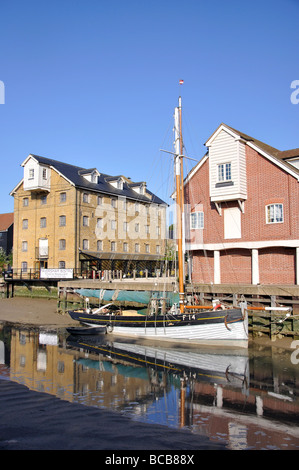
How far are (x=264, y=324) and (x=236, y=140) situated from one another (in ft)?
42.6

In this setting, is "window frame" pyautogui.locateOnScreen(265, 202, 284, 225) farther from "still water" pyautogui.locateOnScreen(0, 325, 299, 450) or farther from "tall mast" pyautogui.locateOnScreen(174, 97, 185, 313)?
"still water" pyautogui.locateOnScreen(0, 325, 299, 450)

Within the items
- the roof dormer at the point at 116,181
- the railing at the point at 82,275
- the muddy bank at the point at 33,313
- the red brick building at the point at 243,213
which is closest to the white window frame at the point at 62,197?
the railing at the point at 82,275

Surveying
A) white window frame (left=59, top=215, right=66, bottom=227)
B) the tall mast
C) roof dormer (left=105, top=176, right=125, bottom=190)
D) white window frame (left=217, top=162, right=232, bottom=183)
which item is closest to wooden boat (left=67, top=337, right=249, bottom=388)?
the tall mast

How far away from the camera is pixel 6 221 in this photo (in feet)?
225

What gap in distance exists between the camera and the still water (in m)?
11.3

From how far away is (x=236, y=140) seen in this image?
28.5 meters

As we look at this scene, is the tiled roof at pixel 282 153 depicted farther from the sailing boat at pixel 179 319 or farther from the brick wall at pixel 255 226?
the sailing boat at pixel 179 319

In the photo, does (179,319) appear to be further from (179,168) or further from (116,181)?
(116,181)

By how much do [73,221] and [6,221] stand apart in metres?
28.6

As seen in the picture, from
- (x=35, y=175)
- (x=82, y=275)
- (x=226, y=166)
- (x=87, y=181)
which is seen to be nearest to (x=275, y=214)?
(x=226, y=166)
